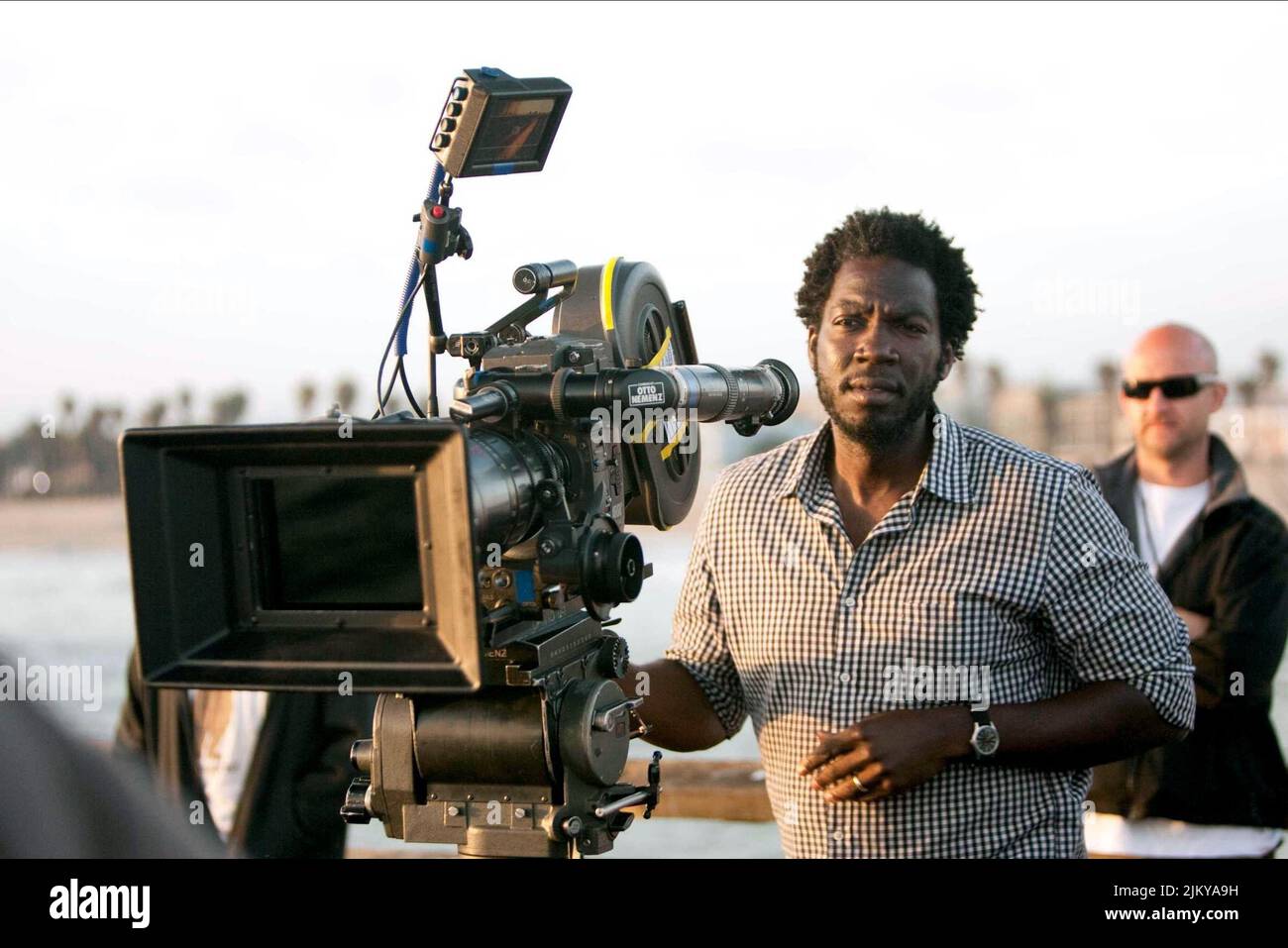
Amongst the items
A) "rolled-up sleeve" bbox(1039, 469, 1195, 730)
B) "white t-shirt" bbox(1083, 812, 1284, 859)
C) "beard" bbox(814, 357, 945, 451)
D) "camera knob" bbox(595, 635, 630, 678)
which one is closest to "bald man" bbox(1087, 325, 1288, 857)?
"white t-shirt" bbox(1083, 812, 1284, 859)

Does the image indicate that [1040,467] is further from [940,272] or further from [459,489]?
[459,489]

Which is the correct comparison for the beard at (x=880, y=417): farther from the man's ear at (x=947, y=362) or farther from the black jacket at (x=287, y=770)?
the black jacket at (x=287, y=770)

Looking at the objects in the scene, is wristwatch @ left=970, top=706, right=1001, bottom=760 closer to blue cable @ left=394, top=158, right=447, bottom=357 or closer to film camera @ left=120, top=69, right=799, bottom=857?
film camera @ left=120, top=69, right=799, bottom=857

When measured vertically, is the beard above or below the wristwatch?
above

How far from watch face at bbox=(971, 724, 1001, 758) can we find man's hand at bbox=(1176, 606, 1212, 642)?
3.60 feet

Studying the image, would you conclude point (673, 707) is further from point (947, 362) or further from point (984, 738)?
point (947, 362)

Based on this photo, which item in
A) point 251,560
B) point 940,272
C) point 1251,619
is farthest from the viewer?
point 1251,619

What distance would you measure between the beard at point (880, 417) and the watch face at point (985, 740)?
1.64 feet

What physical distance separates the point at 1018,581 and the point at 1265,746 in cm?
117

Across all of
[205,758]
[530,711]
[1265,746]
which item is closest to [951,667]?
[530,711]

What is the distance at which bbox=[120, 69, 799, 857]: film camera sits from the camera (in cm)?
181

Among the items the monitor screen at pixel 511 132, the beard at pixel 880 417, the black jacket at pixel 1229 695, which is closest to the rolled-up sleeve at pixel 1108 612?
the beard at pixel 880 417

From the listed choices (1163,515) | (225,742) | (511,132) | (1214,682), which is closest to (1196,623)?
(1214,682)

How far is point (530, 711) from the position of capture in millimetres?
1973
